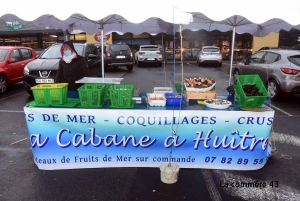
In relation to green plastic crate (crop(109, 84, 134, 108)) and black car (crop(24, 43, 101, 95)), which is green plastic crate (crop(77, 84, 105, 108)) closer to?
green plastic crate (crop(109, 84, 134, 108))

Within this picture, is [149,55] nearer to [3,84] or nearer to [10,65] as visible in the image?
[10,65]

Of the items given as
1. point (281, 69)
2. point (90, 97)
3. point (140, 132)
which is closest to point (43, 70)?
point (90, 97)

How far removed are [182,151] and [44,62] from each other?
21.3 ft

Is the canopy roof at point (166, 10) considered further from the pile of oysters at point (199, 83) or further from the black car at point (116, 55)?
the black car at point (116, 55)

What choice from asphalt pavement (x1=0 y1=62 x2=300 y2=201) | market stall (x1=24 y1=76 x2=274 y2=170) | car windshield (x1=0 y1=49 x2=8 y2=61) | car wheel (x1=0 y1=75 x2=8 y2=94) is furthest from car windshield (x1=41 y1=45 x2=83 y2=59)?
market stall (x1=24 y1=76 x2=274 y2=170)

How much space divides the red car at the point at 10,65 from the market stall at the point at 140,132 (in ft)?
21.9

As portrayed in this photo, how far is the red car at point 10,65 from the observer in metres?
9.47

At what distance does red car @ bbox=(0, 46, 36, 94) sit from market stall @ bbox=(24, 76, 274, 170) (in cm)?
668

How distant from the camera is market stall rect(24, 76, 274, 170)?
378cm

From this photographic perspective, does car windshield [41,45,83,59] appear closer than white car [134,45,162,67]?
Yes

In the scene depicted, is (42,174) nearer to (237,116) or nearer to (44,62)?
(237,116)

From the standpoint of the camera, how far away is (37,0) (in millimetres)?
3674

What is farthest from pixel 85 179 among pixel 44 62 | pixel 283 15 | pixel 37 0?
pixel 44 62

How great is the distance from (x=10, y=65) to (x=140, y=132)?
7.89 metres
